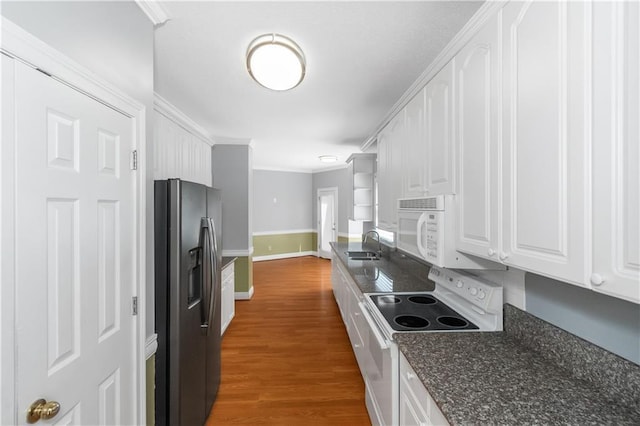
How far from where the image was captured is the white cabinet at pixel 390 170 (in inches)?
90.0

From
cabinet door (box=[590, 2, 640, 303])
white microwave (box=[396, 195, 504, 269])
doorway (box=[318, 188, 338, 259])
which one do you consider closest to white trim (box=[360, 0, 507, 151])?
cabinet door (box=[590, 2, 640, 303])

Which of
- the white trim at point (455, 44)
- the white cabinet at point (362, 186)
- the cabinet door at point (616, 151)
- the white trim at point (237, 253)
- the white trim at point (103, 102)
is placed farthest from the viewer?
the white cabinet at point (362, 186)

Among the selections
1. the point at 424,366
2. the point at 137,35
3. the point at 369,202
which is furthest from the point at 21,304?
the point at 369,202

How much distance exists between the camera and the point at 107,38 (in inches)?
43.7

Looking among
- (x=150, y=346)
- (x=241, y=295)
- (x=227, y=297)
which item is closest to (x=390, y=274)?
(x=150, y=346)

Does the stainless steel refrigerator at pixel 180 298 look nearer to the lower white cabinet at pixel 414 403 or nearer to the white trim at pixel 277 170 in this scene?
the lower white cabinet at pixel 414 403

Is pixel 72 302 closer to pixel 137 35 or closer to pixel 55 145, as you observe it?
pixel 55 145

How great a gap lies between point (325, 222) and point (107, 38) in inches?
269

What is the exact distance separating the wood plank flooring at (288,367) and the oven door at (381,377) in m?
0.27

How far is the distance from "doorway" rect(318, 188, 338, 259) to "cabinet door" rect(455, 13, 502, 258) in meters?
6.13

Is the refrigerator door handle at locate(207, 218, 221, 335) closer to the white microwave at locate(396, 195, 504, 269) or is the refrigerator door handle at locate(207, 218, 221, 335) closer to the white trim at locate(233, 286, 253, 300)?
the white microwave at locate(396, 195, 504, 269)

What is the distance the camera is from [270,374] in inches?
97.0

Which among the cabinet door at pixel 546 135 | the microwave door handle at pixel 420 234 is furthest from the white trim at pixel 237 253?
the cabinet door at pixel 546 135

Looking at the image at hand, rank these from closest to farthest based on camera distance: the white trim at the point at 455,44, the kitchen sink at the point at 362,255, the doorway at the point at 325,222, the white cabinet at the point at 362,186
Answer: the white trim at the point at 455,44
the kitchen sink at the point at 362,255
the white cabinet at the point at 362,186
the doorway at the point at 325,222
